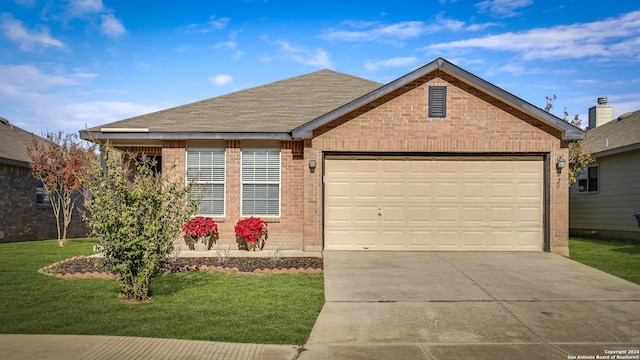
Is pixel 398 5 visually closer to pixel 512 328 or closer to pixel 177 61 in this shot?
pixel 177 61

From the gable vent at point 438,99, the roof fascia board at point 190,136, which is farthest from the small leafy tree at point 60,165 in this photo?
the gable vent at point 438,99

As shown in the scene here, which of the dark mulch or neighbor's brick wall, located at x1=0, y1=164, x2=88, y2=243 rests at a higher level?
neighbor's brick wall, located at x1=0, y1=164, x2=88, y2=243

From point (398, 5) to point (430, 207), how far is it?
23.7 ft

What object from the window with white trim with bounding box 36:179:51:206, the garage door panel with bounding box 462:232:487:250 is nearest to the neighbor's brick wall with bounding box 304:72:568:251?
the garage door panel with bounding box 462:232:487:250

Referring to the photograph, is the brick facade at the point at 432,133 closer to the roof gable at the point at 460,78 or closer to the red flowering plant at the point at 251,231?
the roof gable at the point at 460,78

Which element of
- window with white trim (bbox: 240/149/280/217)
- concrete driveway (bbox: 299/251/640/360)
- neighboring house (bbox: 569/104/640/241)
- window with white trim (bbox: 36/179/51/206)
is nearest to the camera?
concrete driveway (bbox: 299/251/640/360)

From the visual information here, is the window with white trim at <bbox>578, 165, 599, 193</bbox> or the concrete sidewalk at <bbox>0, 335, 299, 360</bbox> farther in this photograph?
the window with white trim at <bbox>578, 165, 599, 193</bbox>

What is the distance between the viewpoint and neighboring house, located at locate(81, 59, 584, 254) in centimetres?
1291

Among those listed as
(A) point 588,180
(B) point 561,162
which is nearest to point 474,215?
(B) point 561,162

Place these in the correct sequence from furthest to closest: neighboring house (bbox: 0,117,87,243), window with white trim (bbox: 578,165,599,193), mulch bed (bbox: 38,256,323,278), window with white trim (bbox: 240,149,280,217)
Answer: window with white trim (bbox: 578,165,599,193) → neighboring house (bbox: 0,117,87,243) → window with white trim (bbox: 240,149,280,217) → mulch bed (bbox: 38,256,323,278)

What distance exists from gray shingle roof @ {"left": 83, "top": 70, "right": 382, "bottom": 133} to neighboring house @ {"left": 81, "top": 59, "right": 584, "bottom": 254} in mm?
222

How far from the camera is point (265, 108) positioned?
15562 millimetres

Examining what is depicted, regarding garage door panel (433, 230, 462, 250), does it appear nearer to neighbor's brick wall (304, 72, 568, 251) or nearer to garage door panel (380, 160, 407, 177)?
garage door panel (380, 160, 407, 177)

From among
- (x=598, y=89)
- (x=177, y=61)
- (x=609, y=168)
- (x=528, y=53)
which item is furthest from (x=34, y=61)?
(x=598, y=89)
